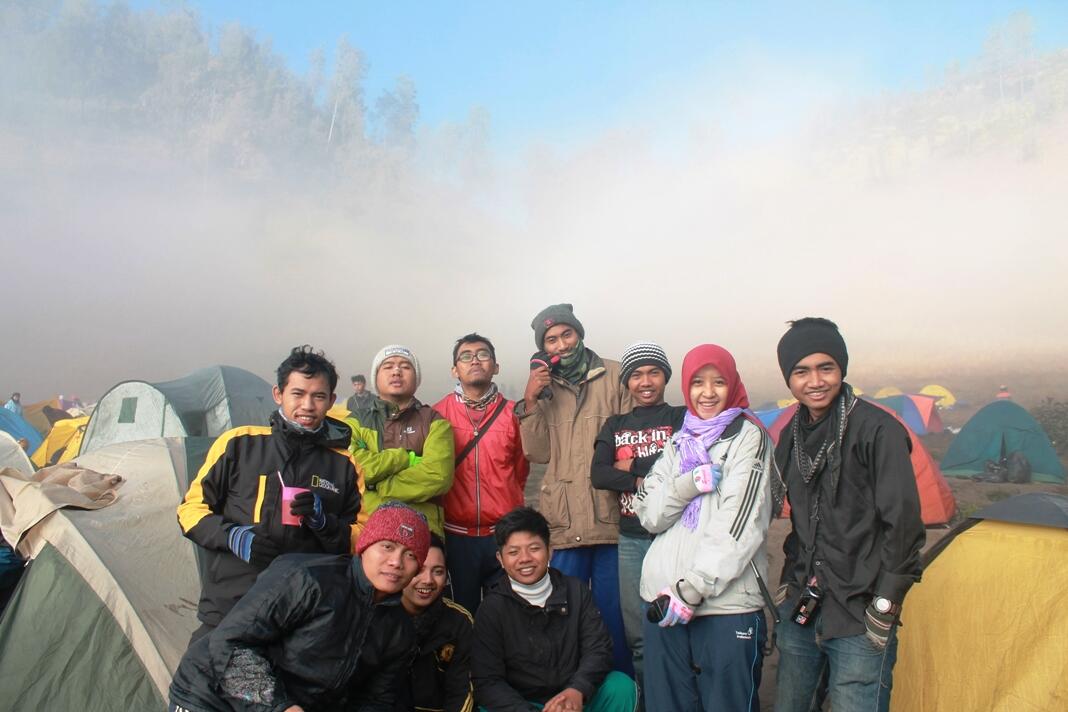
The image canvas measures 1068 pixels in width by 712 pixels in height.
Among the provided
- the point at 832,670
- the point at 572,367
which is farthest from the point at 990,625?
the point at 572,367

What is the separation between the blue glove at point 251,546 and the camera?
8.42 feet

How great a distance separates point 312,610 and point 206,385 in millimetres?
10424

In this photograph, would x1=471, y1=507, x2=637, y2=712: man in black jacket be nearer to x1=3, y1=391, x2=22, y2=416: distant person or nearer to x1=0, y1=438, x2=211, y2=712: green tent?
x1=0, y1=438, x2=211, y2=712: green tent

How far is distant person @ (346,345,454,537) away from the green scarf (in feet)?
2.39

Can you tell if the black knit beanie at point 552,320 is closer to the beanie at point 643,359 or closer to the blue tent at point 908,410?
the beanie at point 643,359

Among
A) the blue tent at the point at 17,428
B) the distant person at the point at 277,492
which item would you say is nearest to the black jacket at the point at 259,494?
the distant person at the point at 277,492

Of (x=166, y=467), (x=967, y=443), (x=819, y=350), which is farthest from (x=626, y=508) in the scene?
(x=967, y=443)

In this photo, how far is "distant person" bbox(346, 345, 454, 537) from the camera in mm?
3336

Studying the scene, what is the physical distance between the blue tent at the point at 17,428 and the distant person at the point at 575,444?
49.2 feet

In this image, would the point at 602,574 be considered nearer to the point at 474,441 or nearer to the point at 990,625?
the point at 474,441

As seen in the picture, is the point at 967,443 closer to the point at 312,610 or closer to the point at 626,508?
the point at 626,508

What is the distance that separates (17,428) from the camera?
1455 cm

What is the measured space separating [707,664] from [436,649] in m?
1.22

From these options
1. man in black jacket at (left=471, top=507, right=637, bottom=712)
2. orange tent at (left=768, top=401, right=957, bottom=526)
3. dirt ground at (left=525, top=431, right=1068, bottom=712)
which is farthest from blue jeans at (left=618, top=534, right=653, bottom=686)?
orange tent at (left=768, top=401, right=957, bottom=526)
